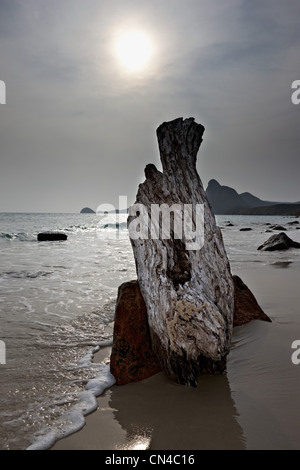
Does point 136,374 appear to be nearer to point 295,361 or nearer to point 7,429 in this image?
point 7,429

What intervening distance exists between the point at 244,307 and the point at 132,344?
A: 1806mm

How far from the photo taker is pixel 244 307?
13.3ft

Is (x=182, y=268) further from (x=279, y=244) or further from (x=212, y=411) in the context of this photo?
(x=279, y=244)

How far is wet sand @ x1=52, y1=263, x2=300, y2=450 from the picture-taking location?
1.98 metres

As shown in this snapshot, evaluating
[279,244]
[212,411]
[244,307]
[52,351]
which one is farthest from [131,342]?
[279,244]

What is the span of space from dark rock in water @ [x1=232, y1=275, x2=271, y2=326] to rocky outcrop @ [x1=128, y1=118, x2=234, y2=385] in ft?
2.34

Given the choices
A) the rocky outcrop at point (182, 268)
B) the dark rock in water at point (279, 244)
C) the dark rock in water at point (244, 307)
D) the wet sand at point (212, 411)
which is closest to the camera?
the wet sand at point (212, 411)

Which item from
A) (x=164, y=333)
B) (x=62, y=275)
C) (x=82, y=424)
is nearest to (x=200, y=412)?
(x=164, y=333)

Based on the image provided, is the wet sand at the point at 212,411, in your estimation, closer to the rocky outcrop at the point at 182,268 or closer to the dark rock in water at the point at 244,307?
the rocky outcrop at the point at 182,268

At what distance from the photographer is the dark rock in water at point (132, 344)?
2830mm

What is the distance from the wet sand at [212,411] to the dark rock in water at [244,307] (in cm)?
62

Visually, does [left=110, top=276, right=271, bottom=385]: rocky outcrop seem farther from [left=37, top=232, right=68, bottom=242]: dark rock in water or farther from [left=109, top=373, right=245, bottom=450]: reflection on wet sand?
[left=37, top=232, right=68, bottom=242]: dark rock in water

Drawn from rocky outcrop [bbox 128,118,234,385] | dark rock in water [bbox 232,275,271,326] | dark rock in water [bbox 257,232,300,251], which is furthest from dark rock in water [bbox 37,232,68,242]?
dark rock in water [bbox 232,275,271,326]

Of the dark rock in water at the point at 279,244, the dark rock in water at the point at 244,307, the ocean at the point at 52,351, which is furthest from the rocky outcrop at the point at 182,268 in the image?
the dark rock in water at the point at 279,244
